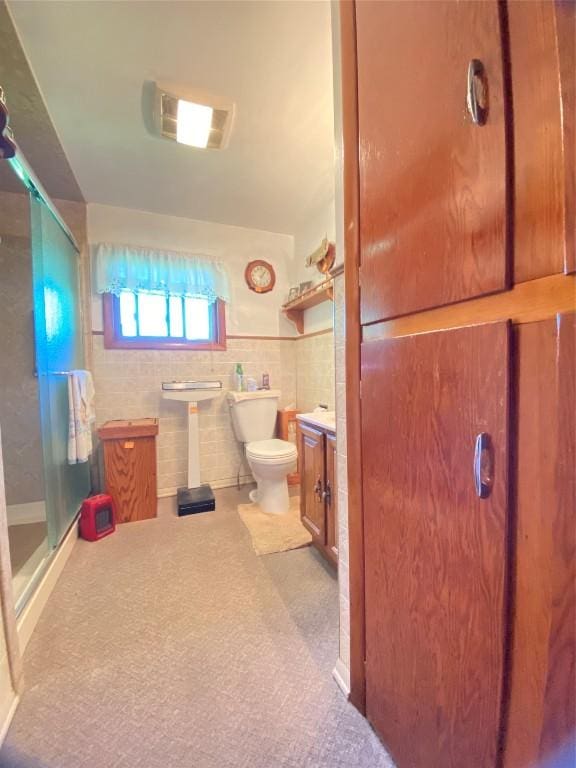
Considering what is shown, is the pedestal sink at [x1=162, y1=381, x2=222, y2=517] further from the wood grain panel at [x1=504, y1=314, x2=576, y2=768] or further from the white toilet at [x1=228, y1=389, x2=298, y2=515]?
the wood grain panel at [x1=504, y1=314, x2=576, y2=768]

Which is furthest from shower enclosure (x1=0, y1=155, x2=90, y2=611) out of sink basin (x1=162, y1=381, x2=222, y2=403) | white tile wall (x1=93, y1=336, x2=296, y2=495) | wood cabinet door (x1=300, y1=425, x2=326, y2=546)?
wood cabinet door (x1=300, y1=425, x2=326, y2=546)

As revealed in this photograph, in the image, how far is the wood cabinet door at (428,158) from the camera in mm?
499

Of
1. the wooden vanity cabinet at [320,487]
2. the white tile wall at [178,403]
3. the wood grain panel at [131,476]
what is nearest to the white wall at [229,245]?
the white tile wall at [178,403]

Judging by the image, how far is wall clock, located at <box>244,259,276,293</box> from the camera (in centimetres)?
291

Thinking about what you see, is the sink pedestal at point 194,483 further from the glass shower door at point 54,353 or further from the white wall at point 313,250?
the white wall at point 313,250

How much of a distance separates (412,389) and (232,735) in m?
1.12

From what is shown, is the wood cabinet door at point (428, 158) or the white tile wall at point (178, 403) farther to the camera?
the white tile wall at point (178, 403)

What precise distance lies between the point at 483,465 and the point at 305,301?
2258 millimetres

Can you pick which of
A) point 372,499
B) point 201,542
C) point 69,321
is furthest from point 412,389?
point 69,321

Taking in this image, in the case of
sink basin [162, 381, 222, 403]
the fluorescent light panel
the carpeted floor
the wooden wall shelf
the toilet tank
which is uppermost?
the fluorescent light panel

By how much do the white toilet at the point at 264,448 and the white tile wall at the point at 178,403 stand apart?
219 mm

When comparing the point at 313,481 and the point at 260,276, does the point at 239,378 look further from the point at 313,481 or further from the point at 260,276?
the point at 313,481

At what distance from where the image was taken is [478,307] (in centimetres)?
55

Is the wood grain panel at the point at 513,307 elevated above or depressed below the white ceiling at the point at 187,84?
below
